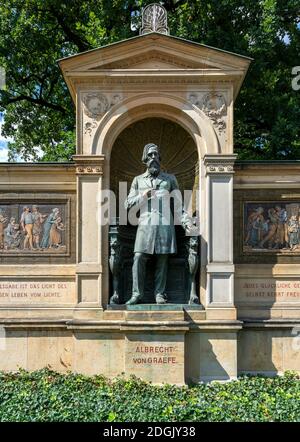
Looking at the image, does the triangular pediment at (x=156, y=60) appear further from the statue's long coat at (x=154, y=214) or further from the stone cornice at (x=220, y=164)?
the statue's long coat at (x=154, y=214)

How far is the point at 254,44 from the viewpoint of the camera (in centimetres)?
1606

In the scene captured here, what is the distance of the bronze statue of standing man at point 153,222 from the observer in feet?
34.8

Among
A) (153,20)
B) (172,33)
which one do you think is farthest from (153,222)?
(172,33)

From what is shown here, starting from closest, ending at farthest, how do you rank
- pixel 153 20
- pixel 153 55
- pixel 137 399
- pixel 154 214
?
1. pixel 137 399
2. pixel 154 214
3. pixel 153 55
4. pixel 153 20

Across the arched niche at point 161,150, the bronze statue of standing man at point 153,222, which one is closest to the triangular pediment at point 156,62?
the arched niche at point 161,150

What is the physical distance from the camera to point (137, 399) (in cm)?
888

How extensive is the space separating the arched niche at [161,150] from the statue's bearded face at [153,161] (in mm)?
945

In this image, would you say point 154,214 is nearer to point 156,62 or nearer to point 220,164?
point 220,164

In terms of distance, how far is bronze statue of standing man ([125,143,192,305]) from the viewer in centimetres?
1061

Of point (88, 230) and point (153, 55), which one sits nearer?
point (88, 230)

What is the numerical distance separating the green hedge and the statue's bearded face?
3633 millimetres

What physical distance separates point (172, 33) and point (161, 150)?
222 inches

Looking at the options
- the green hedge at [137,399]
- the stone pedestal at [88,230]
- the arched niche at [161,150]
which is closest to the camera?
the green hedge at [137,399]

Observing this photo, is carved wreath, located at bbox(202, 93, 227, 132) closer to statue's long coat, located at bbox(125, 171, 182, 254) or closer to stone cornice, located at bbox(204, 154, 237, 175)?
stone cornice, located at bbox(204, 154, 237, 175)
